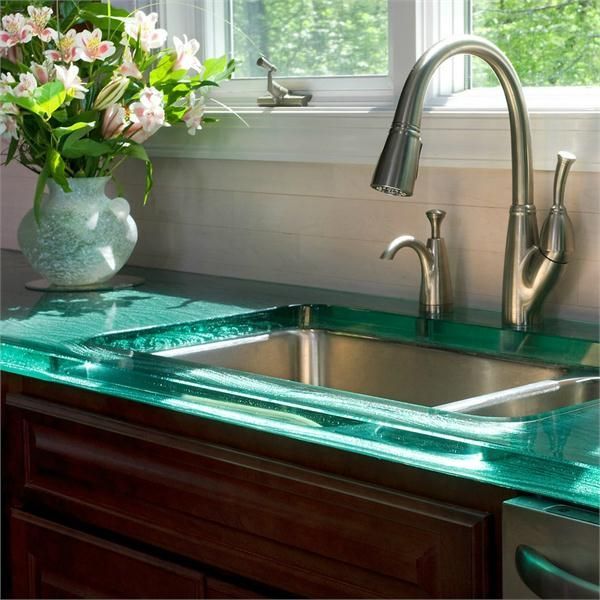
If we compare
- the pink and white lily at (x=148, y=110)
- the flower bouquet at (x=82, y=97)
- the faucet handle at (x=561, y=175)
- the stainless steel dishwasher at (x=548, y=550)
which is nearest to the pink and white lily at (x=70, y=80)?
the flower bouquet at (x=82, y=97)

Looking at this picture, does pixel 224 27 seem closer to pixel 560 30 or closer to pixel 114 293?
pixel 114 293

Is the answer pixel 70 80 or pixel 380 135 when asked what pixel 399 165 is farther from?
pixel 70 80

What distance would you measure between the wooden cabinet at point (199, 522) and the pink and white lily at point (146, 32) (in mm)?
706

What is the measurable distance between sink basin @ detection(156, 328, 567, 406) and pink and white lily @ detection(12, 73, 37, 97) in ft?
1.73

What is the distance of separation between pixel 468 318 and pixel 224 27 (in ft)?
3.05

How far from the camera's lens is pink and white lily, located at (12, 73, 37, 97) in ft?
6.06

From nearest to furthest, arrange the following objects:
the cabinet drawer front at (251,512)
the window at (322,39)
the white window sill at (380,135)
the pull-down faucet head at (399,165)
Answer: the cabinet drawer front at (251,512)
the pull-down faucet head at (399,165)
the white window sill at (380,135)
the window at (322,39)

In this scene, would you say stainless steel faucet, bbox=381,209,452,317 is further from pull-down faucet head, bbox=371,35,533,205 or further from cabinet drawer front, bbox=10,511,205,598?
cabinet drawer front, bbox=10,511,205,598

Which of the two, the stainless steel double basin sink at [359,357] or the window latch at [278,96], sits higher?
the window latch at [278,96]

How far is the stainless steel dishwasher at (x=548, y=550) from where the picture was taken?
959 millimetres

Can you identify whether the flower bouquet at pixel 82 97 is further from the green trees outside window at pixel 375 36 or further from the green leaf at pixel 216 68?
the green trees outside window at pixel 375 36

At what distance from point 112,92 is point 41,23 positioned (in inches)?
6.7

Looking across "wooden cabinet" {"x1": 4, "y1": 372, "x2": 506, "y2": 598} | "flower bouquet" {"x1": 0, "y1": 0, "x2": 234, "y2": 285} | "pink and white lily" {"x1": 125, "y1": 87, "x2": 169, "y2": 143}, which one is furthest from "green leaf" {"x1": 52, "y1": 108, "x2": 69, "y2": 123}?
"wooden cabinet" {"x1": 4, "y1": 372, "x2": 506, "y2": 598}

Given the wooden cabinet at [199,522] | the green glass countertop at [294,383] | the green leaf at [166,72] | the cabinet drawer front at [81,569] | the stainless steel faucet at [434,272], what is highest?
the green leaf at [166,72]
